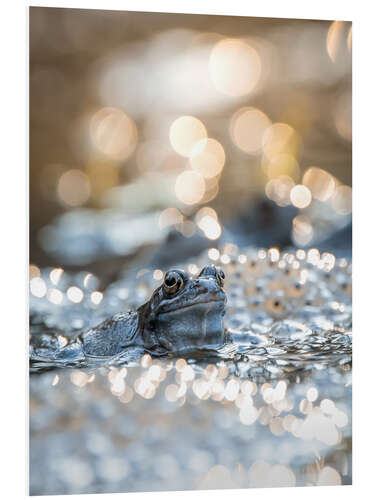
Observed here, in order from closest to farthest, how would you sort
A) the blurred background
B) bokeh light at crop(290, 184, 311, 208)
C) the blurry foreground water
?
the blurry foreground water
the blurred background
bokeh light at crop(290, 184, 311, 208)

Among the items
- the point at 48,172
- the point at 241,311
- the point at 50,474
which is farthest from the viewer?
the point at 241,311

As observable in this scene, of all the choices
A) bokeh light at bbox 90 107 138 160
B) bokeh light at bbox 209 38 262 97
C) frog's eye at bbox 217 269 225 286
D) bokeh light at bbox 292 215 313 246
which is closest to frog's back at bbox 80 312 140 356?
frog's eye at bbox 217 269 225 286

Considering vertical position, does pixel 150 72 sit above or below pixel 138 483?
above

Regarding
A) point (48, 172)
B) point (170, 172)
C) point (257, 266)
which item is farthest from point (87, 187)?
point (257, 266)

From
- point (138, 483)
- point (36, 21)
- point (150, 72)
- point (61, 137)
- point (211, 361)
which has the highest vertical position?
point (36, 21)

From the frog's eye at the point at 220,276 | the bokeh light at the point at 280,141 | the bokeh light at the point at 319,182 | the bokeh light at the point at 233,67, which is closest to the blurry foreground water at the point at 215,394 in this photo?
the frog's eye at the point at 220,276

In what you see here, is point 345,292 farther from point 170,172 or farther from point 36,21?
point 36,21

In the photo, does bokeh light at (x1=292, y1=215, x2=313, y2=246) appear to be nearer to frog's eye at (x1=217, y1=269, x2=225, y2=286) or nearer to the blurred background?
the blurred background

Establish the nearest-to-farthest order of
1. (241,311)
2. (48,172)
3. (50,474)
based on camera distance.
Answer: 1. (50,474)
2. (48,172)
3. (241,311)
